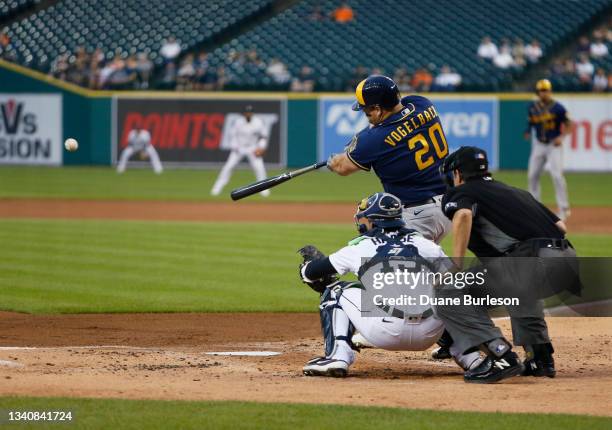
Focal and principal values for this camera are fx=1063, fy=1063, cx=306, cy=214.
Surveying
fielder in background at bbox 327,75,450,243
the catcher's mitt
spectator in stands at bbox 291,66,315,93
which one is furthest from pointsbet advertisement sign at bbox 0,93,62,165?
the catcher's mitt

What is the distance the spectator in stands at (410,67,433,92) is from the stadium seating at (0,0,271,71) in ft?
Result: 22.0

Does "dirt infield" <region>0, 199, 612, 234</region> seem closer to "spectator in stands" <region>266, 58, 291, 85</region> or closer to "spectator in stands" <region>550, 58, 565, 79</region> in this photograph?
"spectator in stands" <region>266, 58, 291, 85</region>

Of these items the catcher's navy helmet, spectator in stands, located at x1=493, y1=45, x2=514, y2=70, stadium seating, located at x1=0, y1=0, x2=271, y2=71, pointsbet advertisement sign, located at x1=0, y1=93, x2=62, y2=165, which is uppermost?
stadium seating, located at x1=0, y1=0, x2=271, y2=71

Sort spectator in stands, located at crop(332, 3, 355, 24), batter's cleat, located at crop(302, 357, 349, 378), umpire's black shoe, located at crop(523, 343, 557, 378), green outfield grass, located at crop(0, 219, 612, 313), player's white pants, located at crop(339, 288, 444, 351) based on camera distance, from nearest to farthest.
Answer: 1. player's white pants, located at crop(339, 288, 444, 351)
2. batter's cleat, located at crop(302, 357, 349, 378)
3. umpire's black shoe, located at crop(523, 343, 557, 378)
4. green outfield grass, located at crop(0, 219, 612, 313)
5. spectator in stands, located at crop(332, 3, 355, 24)

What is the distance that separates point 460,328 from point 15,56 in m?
27.7

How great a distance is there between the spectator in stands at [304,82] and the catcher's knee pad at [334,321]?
78.6ft

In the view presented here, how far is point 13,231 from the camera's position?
1634 centimetres

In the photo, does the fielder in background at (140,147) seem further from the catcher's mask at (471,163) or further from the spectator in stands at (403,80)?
the catcher's mask at (471,163)

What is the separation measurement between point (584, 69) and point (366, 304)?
82.9 feet

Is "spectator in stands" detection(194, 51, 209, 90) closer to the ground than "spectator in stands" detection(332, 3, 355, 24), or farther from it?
closer to the ground

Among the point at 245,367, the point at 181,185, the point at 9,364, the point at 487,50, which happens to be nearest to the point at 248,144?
the point at 181,185

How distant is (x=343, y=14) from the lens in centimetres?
3372

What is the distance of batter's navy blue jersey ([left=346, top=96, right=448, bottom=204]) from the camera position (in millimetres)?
7480

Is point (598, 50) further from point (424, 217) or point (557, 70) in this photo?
point (424, 217)
